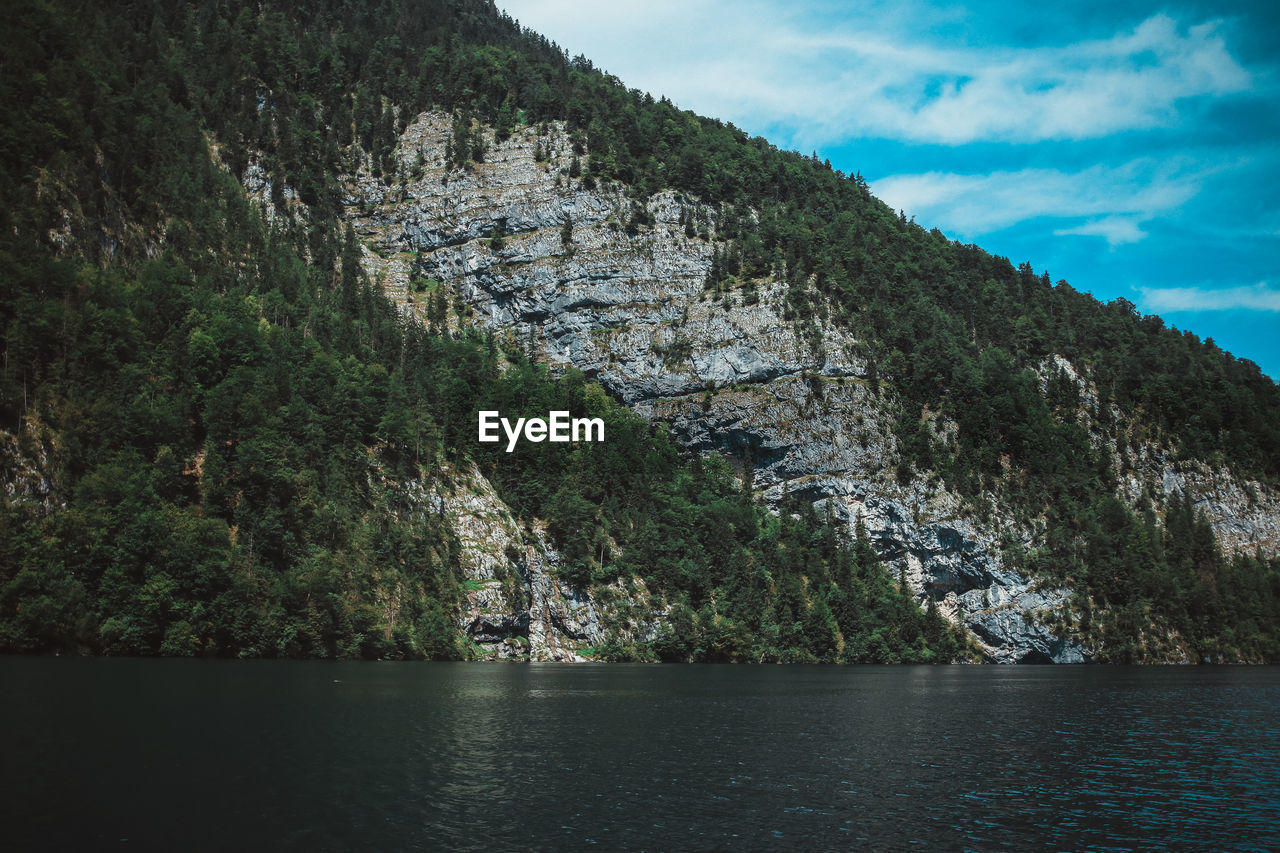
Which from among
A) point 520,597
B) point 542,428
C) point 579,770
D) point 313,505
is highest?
point 542,428

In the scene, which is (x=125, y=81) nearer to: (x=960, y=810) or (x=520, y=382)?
(x=520, y=382)

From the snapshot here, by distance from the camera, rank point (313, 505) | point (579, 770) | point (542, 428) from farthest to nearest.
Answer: point (542, 428), point (313, 505), point (579, 770)

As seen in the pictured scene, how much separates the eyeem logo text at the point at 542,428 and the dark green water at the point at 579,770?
331 feet

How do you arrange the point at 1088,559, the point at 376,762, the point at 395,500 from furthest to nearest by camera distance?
1. the point at 1088,559
2. the point at 395,500
3. the point at 376,762

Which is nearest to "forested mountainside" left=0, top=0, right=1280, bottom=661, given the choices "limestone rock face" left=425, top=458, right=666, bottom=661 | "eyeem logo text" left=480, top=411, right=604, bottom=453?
"limestone rock face" left=425, top=458, right=666, bottom=661

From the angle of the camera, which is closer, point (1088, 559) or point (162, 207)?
point (162, 207)

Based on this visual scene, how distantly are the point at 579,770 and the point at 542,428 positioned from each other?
469 ft

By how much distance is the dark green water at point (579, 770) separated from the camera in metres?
27.5

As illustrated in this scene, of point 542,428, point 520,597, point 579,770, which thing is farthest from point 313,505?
point 579,770

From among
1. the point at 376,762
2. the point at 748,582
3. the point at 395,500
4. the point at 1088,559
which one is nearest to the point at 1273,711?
the point at 376,762

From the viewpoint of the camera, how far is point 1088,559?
19325cm

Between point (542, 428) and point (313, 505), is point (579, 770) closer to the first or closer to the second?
point (313, 505)

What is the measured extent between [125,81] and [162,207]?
150 feet

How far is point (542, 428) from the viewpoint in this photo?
7072 inches
